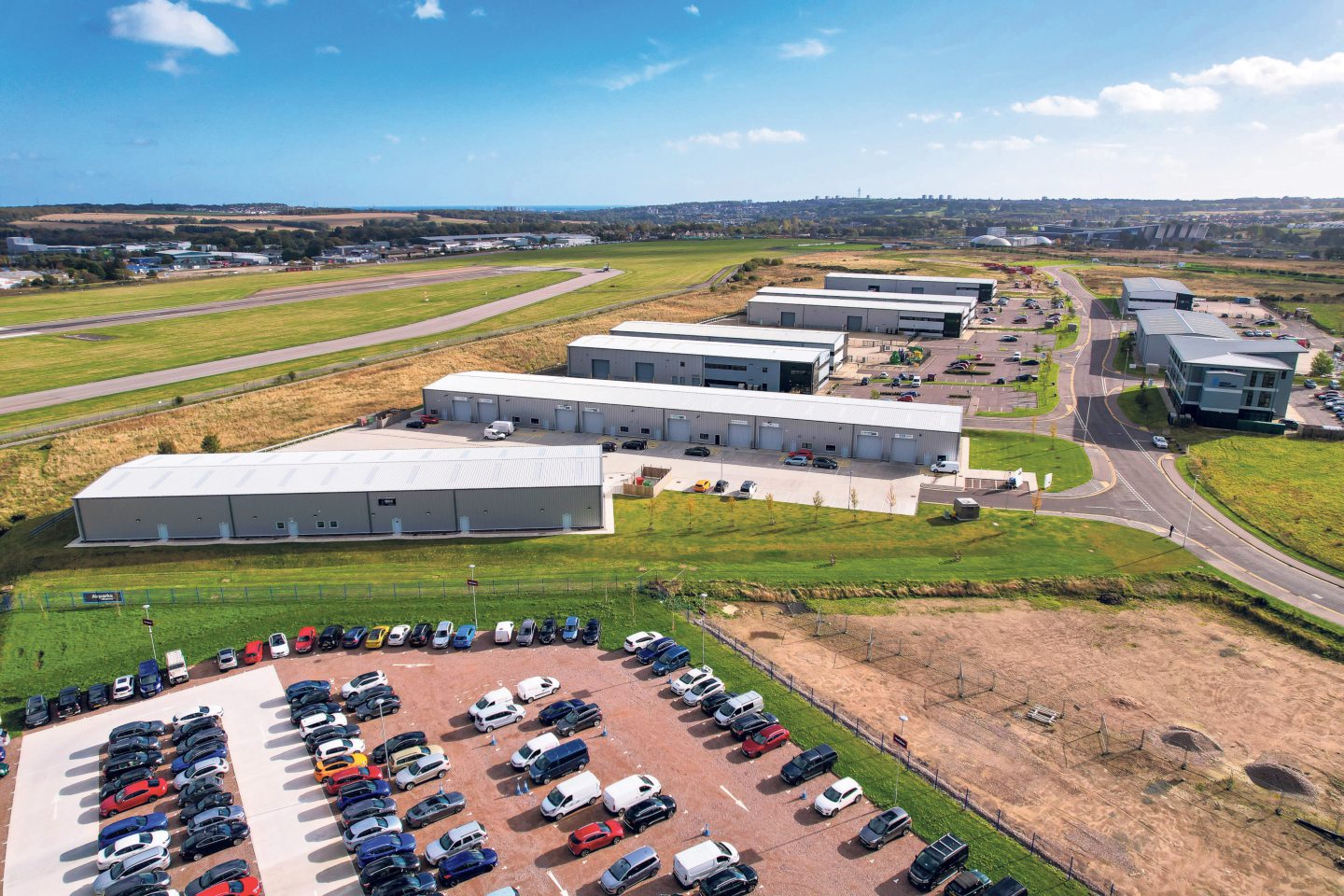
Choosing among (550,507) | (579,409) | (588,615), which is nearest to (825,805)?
(588,615)

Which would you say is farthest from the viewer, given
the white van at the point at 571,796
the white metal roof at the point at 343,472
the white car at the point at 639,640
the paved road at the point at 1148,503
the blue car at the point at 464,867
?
the white metal roof at the point at 343,472

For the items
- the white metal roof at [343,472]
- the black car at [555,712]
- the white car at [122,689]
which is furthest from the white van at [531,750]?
the white metal roof at [343,472]

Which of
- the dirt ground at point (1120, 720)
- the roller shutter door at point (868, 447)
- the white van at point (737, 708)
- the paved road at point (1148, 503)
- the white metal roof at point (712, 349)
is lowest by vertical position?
the dirt ground at point (1120, 720)

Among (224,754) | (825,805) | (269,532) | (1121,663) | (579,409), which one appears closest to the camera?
(825,805)

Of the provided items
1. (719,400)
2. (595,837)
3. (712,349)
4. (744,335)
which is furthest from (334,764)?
(744,335)

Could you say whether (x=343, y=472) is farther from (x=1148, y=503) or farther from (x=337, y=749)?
(x=1148, y=503)

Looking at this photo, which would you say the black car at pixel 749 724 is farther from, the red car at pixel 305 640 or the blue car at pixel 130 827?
the red car at pixel 305 640

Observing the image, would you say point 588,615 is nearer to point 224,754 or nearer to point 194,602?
point 224,754
